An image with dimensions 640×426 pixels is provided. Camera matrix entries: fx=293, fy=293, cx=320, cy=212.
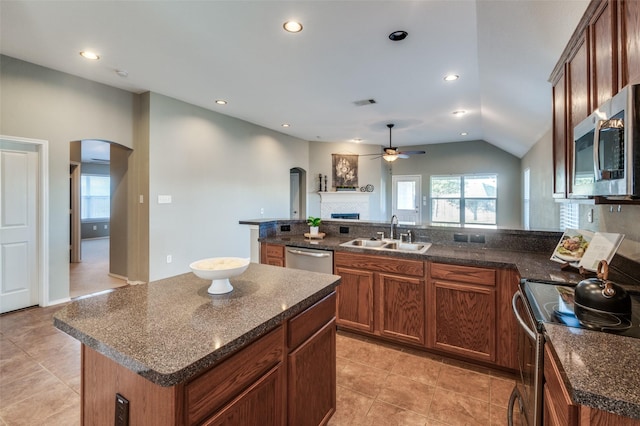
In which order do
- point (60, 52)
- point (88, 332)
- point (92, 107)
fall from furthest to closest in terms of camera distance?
point (92, 107) < point (60, 52) < point (88, 332)

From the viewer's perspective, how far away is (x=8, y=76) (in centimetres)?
328

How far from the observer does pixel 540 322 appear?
1146 millimetres

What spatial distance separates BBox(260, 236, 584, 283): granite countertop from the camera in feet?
5.90

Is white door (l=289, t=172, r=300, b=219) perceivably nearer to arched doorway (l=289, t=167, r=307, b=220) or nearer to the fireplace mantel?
arched doorway (l=289, t=167, r=307, b=220)

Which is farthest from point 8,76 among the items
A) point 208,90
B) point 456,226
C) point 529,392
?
point 529,392

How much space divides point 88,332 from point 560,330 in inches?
66.0

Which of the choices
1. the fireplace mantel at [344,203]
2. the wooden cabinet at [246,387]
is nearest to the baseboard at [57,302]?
the wooden cabinet at [246,387]

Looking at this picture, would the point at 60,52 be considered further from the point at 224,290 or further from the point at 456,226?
the point at 456,226

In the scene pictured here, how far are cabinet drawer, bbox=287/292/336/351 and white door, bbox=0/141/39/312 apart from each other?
13.3 ft

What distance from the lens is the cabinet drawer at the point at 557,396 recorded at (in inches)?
31.9

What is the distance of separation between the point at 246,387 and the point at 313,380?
542 mm

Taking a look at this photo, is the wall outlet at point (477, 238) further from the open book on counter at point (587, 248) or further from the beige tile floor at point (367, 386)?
the beige tile floor at point (367, 386)

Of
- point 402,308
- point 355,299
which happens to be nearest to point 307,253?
point 355,299

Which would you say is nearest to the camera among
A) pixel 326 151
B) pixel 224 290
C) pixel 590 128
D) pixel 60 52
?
pixel 590 128
